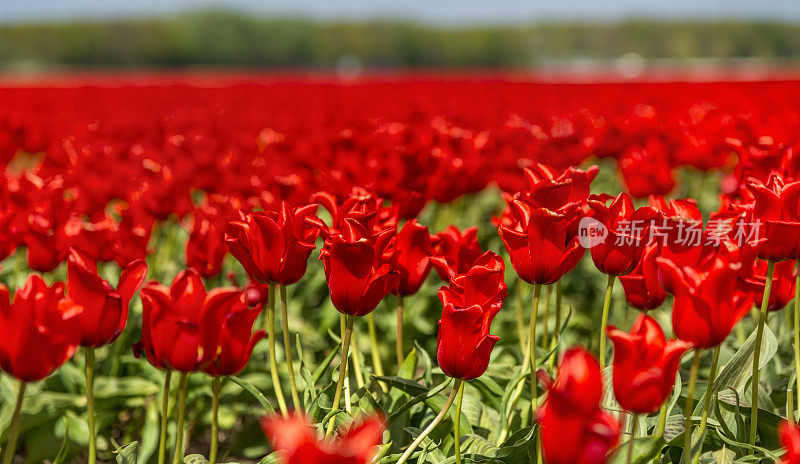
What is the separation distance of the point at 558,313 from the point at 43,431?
1708 mm

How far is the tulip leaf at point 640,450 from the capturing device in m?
1.08

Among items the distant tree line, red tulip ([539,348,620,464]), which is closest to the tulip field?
red tulip ([539,348,620,464])

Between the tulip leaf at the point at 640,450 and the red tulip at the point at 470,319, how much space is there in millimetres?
245

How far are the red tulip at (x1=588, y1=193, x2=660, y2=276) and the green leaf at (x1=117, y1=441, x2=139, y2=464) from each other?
92 cm

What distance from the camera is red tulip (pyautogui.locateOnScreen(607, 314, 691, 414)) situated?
3.09 feet

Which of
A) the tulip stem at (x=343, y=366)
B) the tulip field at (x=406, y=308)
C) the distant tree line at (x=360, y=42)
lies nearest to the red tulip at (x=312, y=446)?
the tulip field at (x=406, y=308)

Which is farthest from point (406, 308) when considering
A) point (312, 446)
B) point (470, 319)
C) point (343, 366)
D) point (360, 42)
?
point (360, 42)

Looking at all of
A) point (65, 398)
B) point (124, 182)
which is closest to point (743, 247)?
point (65, 398)

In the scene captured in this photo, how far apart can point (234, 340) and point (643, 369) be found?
678 millimetres

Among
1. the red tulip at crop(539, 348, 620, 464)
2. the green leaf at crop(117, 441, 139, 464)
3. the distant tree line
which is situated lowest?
the distant tree line

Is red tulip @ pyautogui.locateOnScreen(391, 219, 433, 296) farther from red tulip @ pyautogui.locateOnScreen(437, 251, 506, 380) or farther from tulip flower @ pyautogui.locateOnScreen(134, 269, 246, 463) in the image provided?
tulip flower @ pyautogui.locateOnScreen(134, 269, 246, 463)

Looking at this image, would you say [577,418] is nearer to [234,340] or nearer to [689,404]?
[689,404]

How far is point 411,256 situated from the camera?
62.8 inches

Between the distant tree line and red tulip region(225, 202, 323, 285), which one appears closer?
red tulip region(225, 202, 323, 285)
